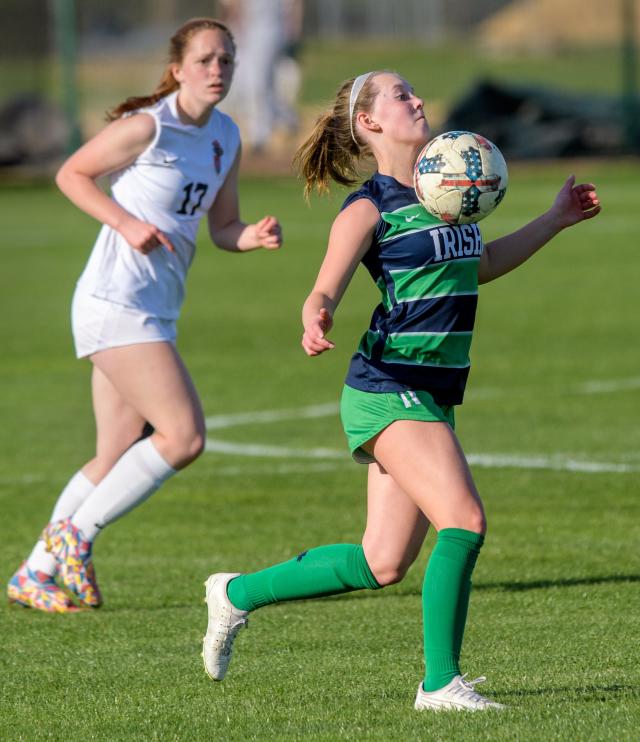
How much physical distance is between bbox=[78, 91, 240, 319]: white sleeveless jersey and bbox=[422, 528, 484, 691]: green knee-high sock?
7.98 feet

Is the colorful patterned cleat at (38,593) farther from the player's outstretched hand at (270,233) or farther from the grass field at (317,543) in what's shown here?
the player's outstretched hand at (270,233)

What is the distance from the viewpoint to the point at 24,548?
334 inches

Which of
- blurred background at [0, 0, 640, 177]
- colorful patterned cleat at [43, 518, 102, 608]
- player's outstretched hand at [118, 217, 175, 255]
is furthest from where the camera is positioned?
blurred background at [0, 0, 640, 177]

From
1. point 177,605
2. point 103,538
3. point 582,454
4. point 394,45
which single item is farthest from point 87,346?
point 394,45

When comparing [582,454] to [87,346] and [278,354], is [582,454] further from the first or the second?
[278,354]

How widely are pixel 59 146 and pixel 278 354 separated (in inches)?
857

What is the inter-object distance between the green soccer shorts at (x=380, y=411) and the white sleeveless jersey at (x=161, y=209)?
6.45 ft

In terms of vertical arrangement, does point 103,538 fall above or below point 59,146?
above

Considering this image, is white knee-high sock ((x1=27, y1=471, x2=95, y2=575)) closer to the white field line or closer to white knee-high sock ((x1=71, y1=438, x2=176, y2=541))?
white knee-high sock ((x1=71, y1=438, x2=176, y2=541))

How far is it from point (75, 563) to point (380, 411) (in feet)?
7.39

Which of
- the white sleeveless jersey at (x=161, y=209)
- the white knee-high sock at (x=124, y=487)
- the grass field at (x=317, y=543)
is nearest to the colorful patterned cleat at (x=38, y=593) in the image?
the grass field at (x=317, y=543)

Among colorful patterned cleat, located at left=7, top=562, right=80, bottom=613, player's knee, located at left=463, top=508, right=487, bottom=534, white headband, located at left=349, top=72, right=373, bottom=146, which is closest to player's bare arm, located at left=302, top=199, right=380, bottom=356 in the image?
white headband, located at left=349, top=72, right=373, bottom=146

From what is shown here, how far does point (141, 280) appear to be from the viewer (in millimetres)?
7320

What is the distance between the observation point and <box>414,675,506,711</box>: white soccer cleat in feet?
17.1
